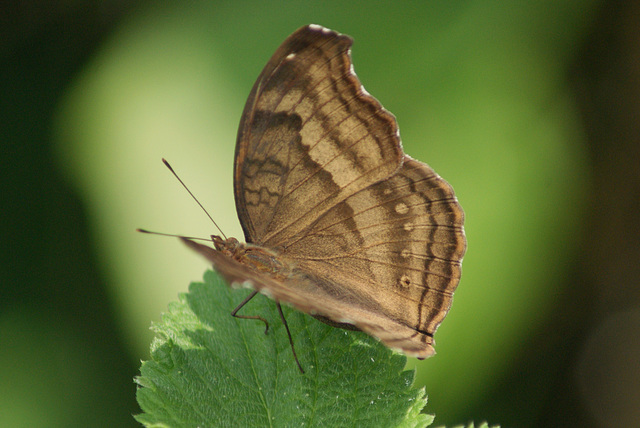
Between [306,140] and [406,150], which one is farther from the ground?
[306,140]

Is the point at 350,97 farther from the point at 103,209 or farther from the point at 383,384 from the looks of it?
the point at 103,209

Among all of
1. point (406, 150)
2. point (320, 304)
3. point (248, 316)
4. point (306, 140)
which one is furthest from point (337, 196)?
point (406, 150)

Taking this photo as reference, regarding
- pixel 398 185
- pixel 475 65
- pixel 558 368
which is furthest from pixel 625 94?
pixel 398 185

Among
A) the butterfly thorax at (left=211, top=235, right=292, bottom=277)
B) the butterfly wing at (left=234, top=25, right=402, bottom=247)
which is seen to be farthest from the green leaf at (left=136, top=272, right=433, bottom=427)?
the butterfly wing at (left=234, top=25, right=402, bottom=247)

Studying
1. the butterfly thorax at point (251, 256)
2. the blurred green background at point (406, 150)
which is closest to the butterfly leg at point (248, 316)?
the butterfly thorax at point (251, 256)

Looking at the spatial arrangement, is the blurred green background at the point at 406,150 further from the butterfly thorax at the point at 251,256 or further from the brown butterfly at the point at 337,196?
the butterfly thorax at the point at 251,256

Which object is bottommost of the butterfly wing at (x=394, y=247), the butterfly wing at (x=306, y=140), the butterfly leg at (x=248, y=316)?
the butterfly wing at (x=394, y=247)

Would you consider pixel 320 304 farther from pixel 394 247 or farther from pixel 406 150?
pixel 406 150
